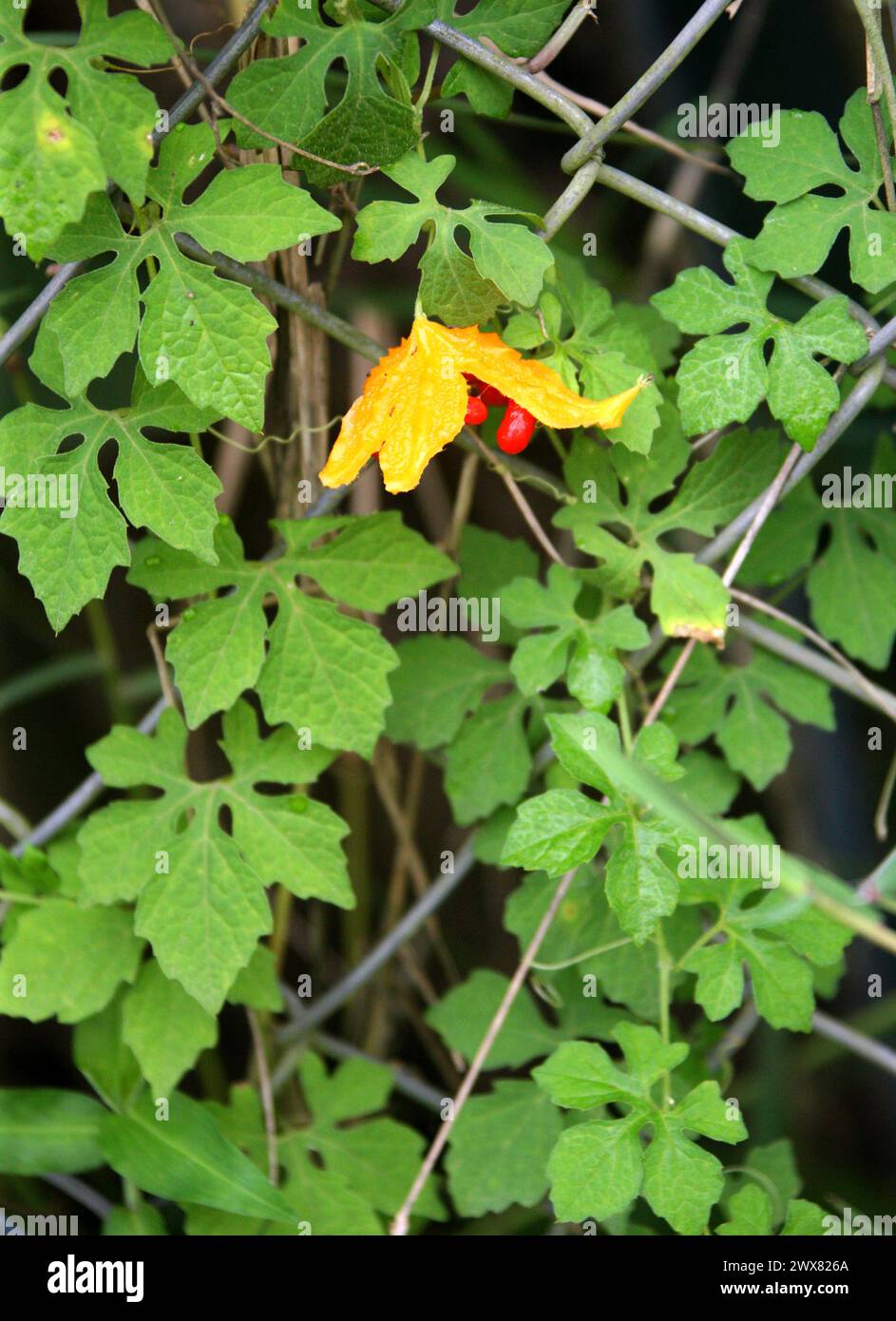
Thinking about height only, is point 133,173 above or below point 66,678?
above

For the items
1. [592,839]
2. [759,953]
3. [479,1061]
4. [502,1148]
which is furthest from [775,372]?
[502,1148]

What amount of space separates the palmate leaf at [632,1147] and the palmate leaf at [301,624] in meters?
0.44

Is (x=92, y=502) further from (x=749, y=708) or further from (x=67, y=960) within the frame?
(x=749, y=708)

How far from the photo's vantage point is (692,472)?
1462 mm

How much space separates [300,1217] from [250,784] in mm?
610

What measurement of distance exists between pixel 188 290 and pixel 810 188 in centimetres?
68

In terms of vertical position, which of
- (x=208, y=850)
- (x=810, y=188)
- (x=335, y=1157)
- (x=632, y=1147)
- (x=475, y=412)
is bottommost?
(x=335, y=1157)

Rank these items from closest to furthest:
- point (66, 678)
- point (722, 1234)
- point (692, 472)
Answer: point (722, 1234) < point (692, 472) < point (66, 678)

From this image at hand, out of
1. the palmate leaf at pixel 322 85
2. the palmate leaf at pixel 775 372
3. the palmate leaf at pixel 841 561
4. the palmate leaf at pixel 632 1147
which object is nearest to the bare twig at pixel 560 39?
the palmate leaf at pixel 322 85

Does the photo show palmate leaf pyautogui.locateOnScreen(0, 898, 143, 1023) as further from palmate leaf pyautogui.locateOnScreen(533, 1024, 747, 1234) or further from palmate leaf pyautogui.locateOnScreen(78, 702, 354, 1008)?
palmate leaf pyautogui.locateOnScreen(533, 1024, 747, 1234)

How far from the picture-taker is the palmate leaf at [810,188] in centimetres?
129

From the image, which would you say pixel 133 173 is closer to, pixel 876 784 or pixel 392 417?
pixel 392 417

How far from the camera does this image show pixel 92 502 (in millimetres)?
1229

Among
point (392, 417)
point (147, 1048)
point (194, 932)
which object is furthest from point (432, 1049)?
point (392, 417)
